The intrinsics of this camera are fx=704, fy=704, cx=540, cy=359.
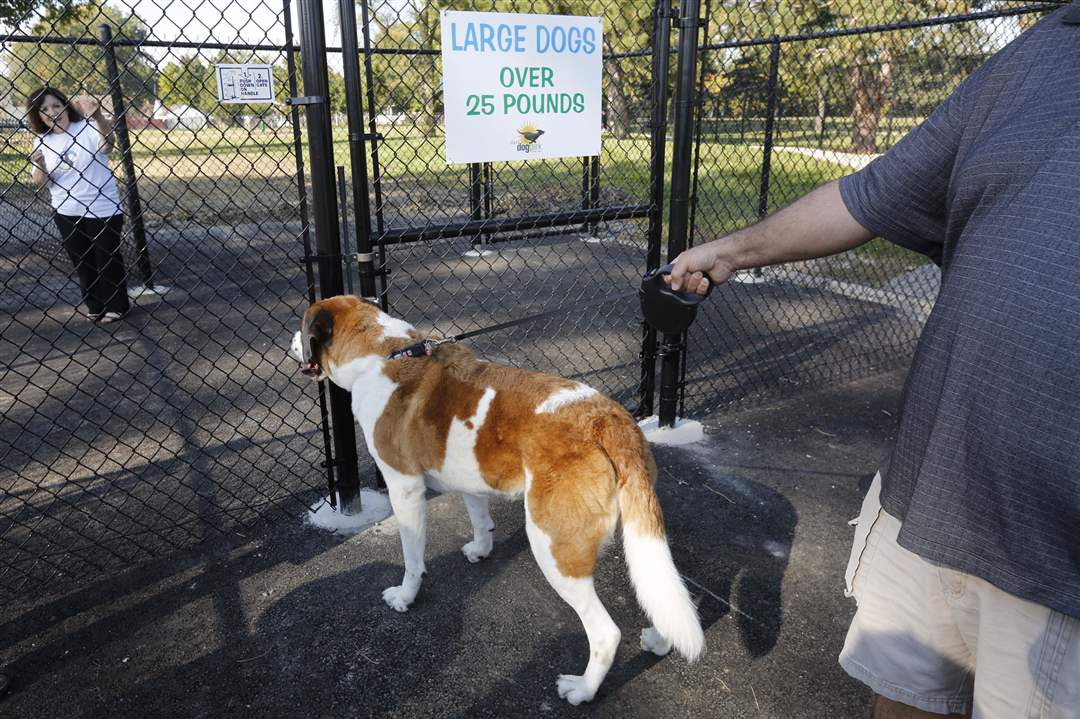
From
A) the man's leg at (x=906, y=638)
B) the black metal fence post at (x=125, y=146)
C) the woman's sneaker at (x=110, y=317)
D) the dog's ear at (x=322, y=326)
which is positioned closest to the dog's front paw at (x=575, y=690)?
the man's leg at (x=906, y=638)

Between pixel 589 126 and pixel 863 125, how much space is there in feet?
22.4

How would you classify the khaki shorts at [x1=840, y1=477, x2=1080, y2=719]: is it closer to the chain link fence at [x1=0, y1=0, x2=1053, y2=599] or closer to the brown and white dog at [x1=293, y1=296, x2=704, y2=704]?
the brown and white dog at [x1=293, y1=296, x2=704, y2=704]

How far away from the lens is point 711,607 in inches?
116

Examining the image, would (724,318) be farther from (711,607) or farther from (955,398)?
(955,398)

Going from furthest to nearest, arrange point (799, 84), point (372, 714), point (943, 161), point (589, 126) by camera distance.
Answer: point (799, 84)
point (589, 126)
point (372, 714)
point (943, 161)

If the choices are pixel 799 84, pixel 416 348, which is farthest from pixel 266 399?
pixel 799 84

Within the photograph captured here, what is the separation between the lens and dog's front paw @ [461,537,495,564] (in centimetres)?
322

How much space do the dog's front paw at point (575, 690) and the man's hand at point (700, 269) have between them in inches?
55.7

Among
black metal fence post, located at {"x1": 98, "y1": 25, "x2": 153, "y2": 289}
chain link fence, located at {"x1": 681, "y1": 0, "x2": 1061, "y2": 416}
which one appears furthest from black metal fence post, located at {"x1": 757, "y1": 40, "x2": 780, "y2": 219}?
black metal fence post, located at {"x1": 98, "y1": 25, "x2": 153, "y2": 289}

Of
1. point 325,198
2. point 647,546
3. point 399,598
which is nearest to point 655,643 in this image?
point 647,546

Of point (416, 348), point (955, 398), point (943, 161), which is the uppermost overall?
point (943, 161)

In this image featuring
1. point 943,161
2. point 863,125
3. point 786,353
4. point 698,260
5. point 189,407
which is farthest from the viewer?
point 863,125

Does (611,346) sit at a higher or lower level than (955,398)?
lower

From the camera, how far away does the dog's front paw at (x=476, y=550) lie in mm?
3225
